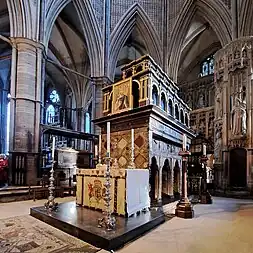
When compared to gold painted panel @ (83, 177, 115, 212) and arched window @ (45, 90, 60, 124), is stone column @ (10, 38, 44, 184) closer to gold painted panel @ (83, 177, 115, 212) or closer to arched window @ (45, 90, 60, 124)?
gold painted panel @ (83, 177, 115, 212)

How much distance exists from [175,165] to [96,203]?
3.78m

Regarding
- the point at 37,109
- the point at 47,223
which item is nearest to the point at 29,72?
the point at 37,109

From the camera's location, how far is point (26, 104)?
1166 cm

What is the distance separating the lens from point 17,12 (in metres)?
12.0

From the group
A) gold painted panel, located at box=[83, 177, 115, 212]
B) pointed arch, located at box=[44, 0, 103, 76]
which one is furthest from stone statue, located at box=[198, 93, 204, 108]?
gold painted panel, located at box=[83, 177, 115, 212]

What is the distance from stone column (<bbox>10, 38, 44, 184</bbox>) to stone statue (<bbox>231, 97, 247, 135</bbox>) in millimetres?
9477

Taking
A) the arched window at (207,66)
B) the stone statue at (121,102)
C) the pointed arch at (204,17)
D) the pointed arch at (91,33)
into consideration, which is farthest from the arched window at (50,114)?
the stone statue at (121,102)

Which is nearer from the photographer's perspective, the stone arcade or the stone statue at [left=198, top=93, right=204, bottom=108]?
the stone arcade

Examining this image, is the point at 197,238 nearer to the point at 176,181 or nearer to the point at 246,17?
the point at 176,181

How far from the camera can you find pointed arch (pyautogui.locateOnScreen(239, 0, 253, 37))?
1447cm

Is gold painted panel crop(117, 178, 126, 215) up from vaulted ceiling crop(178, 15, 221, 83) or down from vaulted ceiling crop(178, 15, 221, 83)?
down

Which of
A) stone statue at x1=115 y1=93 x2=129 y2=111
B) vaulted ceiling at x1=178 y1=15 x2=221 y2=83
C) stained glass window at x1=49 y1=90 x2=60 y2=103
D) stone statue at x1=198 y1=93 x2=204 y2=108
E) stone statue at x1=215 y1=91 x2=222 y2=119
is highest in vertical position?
vaulted ceiling at x1=178 y1=15 x2=221 y2=83

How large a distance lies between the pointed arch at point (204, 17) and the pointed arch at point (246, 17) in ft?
2.53

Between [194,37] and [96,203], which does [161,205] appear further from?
[194,37]
